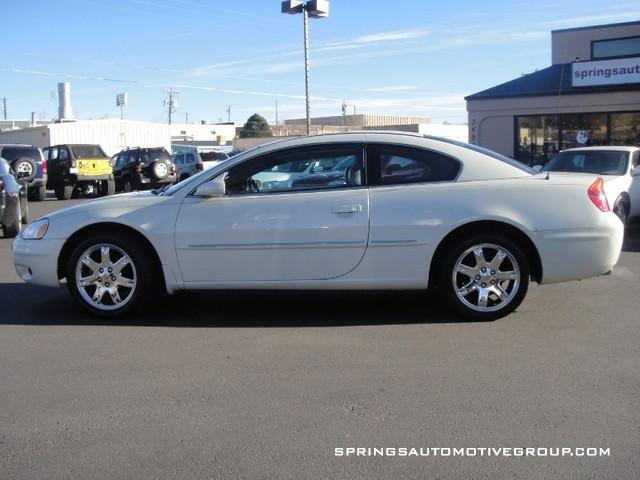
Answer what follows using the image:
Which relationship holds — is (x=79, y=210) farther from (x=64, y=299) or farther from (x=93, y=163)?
(x=93, y=163)

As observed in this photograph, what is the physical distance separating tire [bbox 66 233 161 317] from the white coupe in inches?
0.4

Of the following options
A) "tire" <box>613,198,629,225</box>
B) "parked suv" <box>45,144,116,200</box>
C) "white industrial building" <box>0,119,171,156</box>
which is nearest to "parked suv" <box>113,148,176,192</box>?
"parked suv" <box>45,144,116,200</box>

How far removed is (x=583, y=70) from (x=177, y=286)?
18567mm

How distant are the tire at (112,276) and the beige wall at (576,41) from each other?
70.4ft

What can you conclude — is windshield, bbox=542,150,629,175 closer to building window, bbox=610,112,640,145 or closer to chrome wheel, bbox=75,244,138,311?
chrome wheel, bbox=75,244,138,311

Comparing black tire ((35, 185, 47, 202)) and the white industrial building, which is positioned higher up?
the white industrial building

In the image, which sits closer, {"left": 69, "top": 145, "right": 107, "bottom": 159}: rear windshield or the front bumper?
the front bumper

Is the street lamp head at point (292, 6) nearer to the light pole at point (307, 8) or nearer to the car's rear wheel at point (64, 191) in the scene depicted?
the light pole at point (307, 8)

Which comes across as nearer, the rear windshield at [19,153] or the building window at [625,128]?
the rear windshield at [19,153]

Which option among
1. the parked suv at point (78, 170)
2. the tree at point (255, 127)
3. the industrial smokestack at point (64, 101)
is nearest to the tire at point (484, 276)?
the parked suv at point (78, 170)

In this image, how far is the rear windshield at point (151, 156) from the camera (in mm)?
25312

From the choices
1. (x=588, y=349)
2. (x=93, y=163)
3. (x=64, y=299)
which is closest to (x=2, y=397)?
(x=64, y=299)

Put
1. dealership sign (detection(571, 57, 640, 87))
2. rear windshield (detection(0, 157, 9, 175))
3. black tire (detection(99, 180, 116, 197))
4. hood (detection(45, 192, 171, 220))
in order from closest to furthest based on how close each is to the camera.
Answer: hood (detection(45, 192, 171, 220)) → rear windshield (detection(0, 157, 9, 175)) → dealership sign (detection(571, 57, 640, 87)) → black tire (detection(99, 180, 116, 197))

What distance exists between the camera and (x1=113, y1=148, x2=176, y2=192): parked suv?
983 inches
